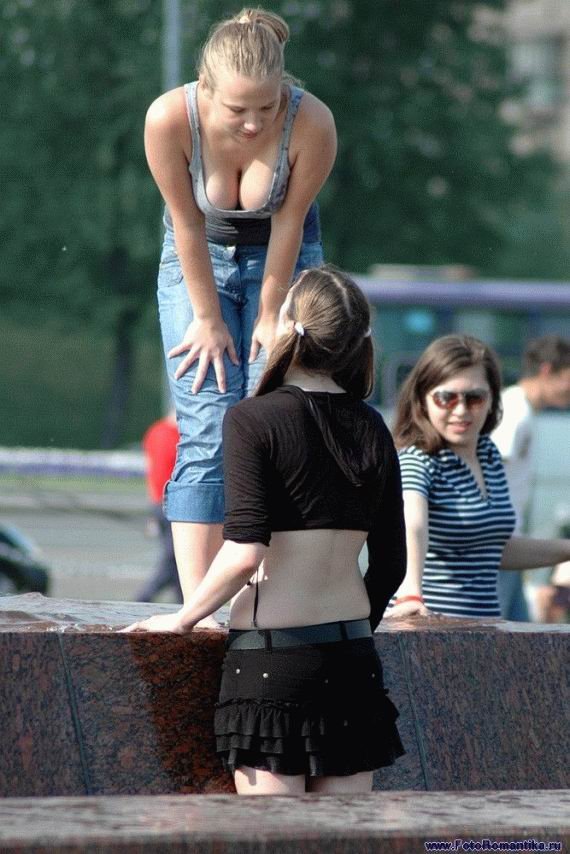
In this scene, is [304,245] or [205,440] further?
[304,245]

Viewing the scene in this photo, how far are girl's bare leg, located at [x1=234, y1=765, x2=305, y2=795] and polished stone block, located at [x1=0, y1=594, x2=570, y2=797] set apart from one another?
1.32 ft

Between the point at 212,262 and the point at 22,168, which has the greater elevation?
the point at 212,262

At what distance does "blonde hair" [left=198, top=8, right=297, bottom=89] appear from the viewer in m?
4.14

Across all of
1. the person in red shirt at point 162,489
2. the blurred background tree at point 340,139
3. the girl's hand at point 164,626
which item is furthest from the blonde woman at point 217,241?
the blurred background tree at point 340,139

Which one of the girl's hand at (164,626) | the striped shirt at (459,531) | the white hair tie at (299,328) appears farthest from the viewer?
the striped shirt at (459,531)

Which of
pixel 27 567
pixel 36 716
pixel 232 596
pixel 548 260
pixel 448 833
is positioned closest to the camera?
pixel 448 833

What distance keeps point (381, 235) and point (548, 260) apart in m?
14.6

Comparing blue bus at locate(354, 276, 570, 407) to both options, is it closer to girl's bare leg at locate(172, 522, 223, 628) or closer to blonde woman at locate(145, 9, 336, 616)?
blonde woman at locate(145, 9, 336, 616)

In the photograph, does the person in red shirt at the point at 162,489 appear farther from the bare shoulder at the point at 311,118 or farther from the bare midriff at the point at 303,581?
the bare midriff at the point at 303,581

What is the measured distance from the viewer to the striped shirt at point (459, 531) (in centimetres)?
518

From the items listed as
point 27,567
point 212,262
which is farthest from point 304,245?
point 27,567

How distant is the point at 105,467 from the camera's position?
74.2 ft

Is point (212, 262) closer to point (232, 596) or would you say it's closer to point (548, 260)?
point (232, 596)

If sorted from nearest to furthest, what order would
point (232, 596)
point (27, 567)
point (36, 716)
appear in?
point (232, 596), point (36, 716), point (27, 567)
